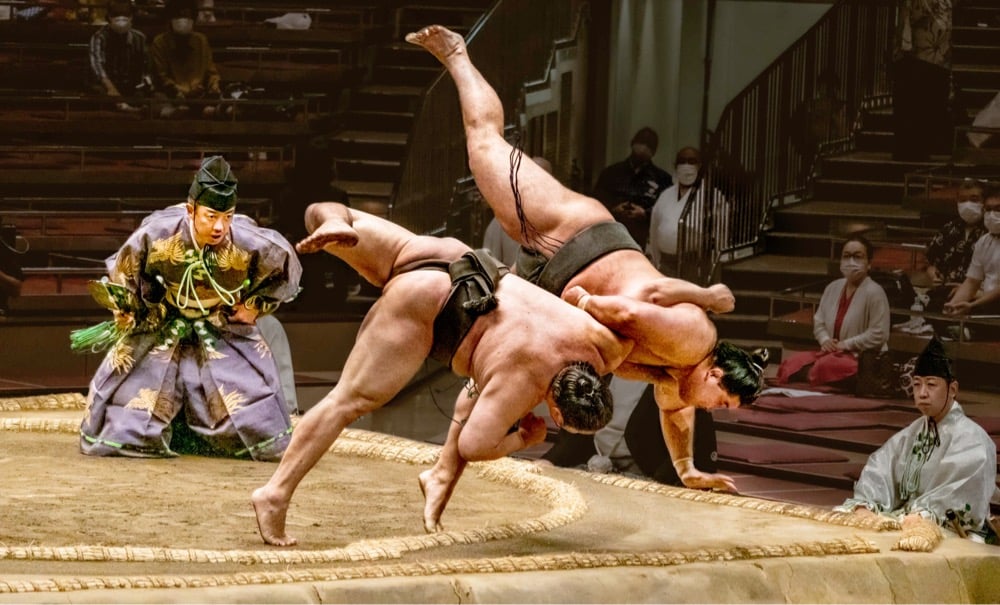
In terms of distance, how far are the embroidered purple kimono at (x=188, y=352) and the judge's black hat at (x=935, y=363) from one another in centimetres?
181

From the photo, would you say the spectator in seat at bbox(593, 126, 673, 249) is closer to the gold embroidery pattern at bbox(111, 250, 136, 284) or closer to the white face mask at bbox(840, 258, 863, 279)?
the white face mask at bbox(840, 258, 863, 279)

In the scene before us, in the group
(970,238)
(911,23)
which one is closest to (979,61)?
(911,23)

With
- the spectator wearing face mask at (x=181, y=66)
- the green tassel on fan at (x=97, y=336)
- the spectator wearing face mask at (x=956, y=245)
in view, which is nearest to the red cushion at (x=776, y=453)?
the spectator wearing face mask at (x=956, y=245)

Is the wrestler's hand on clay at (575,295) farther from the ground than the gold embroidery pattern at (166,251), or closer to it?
farther from the ground

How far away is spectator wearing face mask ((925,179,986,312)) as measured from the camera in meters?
5.63

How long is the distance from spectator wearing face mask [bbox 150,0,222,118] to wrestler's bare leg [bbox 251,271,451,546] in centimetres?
343

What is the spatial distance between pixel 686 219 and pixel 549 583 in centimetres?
300

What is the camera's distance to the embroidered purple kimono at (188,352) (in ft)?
16.1

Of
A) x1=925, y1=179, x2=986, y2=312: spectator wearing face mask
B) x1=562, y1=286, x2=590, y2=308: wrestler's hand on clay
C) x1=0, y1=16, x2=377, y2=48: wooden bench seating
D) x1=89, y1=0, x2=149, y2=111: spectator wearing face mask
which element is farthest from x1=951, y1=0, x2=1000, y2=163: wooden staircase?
x1=89, y1=0, x2=149, y2=111: spectator wearing face mask

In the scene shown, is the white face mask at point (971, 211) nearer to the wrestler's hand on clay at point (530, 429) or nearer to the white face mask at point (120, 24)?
the wrestler's hand on clay at point (530, 429)

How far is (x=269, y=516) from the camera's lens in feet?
12.2

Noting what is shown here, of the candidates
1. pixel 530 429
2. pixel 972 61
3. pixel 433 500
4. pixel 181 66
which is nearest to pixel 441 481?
pixel 433 500

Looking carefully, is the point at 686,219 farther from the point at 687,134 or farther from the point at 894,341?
the point at 894,341

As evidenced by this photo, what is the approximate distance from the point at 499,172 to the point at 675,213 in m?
2.16
